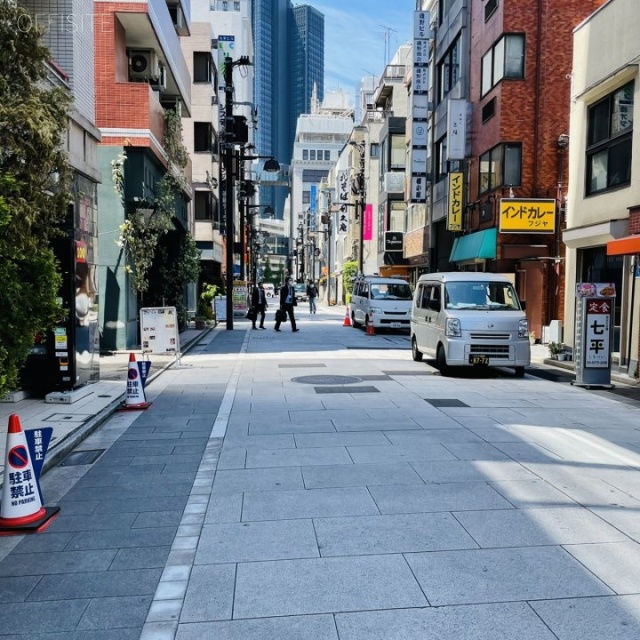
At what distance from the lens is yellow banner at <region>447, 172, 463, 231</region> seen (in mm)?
26109

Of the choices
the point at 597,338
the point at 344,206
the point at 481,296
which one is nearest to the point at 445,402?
the point at 597,338

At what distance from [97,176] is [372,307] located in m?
13.9

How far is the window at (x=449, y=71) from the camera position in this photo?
91.5 feet

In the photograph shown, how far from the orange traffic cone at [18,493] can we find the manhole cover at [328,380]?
751 cm

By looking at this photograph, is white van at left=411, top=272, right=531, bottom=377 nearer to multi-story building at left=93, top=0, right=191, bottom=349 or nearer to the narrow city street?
the narrow city street

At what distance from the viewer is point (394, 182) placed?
4272 centimetres

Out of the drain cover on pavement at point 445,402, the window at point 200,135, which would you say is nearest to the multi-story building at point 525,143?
the drain cover on pavement at point 445,402

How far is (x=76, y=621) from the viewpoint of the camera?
3.54 metres

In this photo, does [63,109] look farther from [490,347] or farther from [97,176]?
[490,347]

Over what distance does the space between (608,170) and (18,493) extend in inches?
549

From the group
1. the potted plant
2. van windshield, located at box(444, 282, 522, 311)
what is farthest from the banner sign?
van windshield, located at box(444, 282, 522, 311)

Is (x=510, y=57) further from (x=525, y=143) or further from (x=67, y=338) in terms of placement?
(x=67, y=338)

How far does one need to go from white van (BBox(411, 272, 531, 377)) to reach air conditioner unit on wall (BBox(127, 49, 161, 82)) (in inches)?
435

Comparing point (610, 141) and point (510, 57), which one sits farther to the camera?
point (510, 57)
